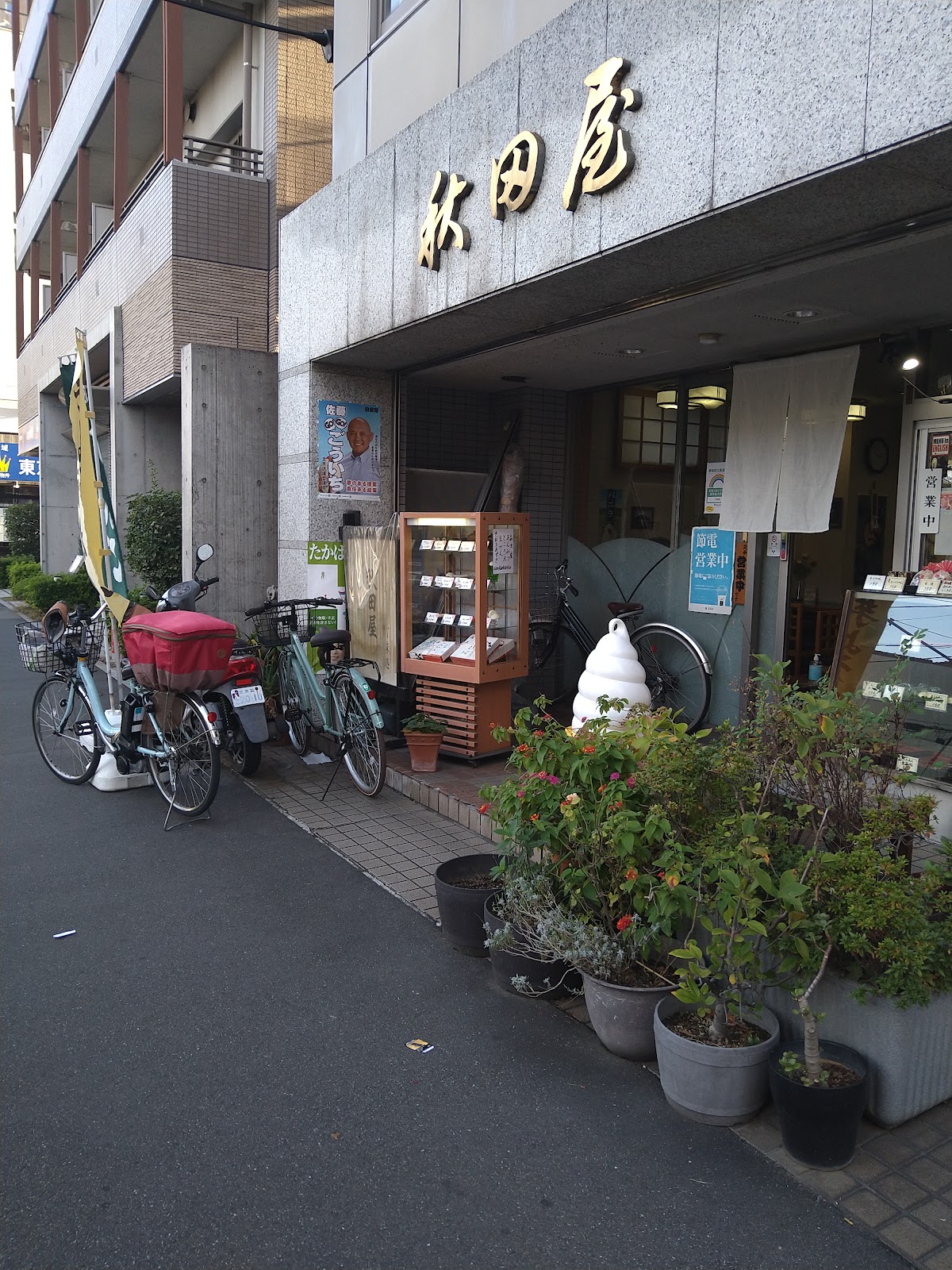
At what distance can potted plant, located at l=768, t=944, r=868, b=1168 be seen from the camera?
10.1 ft

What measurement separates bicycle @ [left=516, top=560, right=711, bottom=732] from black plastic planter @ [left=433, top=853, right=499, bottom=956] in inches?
127

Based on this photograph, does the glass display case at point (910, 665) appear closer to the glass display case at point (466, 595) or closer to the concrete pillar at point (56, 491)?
the glass display case at point (466, 595)

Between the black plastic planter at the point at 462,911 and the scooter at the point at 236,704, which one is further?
the scooter at the point at 236,704

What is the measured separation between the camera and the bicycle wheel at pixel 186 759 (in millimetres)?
6684

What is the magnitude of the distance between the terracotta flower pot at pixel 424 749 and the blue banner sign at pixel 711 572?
2.55 metres

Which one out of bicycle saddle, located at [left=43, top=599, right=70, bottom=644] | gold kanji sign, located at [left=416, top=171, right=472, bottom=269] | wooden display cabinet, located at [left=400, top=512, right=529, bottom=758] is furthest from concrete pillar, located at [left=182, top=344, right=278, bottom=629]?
gold kanji sign, located at [left=416, top=171, right=472, bottom=269]

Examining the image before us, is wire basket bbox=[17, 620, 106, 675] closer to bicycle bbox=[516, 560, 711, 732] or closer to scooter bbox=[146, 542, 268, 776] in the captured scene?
scooter bbox=[146, 542, 268, 776]

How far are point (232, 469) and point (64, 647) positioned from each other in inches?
114

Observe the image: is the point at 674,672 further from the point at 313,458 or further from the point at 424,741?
the point at 313,458

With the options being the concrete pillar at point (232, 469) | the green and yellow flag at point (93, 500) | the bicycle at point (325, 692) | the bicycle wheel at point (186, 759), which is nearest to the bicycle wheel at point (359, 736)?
the bicycle at point (325, 692)

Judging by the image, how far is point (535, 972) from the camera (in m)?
4.29

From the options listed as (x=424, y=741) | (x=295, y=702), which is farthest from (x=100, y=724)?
(x=424, y=741)

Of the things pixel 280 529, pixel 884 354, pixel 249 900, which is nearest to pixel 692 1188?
pixel 249 900

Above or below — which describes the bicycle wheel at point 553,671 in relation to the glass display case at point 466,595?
below
